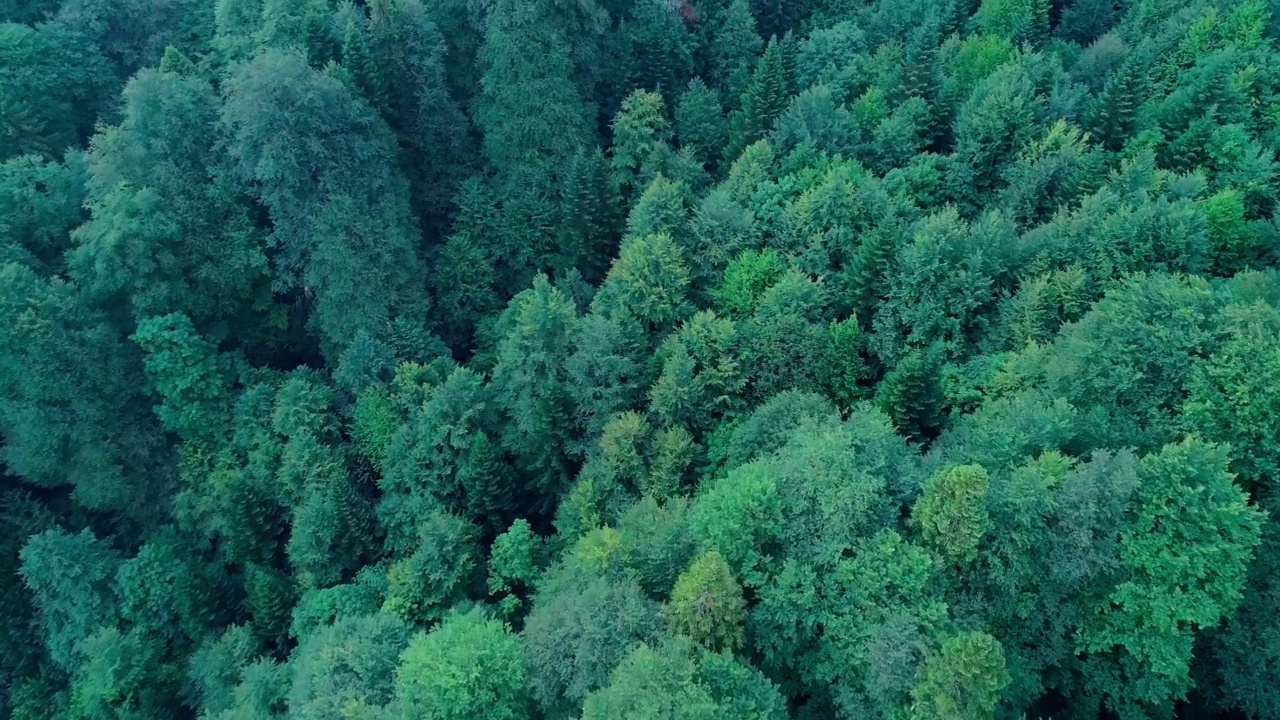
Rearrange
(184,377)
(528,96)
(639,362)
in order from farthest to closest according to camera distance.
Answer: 1. (528,96)
2. (184,377)
3. (639,362)

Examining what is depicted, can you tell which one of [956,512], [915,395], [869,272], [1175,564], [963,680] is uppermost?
[869,272]

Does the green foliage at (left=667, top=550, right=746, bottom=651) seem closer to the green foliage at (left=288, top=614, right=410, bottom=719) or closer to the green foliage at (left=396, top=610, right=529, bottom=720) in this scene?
the green foliage at (left=396, top=610, right=529, bottom=720)

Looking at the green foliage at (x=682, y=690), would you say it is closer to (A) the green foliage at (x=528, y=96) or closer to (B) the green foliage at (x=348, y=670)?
(B) the green foliage at (x=348, y=670)

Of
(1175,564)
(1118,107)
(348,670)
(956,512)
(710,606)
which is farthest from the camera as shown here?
(1118,107)

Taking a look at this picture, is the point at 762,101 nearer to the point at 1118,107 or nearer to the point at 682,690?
the point at 1118,107

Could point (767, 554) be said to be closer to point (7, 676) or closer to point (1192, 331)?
point (1192, 331)

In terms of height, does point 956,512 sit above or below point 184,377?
above

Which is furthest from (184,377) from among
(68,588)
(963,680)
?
(963,680)

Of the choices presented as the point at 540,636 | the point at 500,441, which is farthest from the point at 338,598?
the point at 540,636
